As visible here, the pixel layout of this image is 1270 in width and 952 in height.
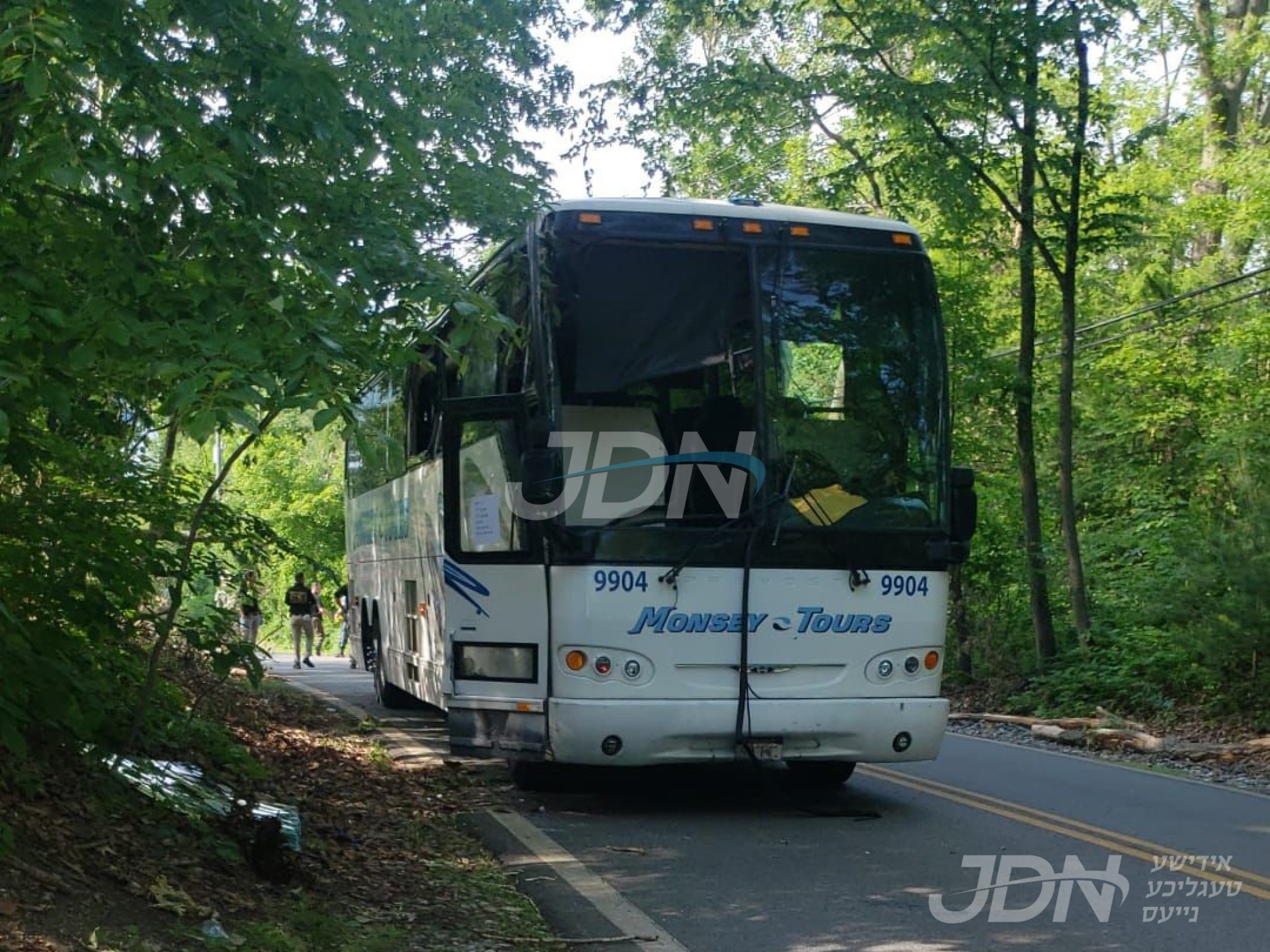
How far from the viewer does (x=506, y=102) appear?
14.6 metres

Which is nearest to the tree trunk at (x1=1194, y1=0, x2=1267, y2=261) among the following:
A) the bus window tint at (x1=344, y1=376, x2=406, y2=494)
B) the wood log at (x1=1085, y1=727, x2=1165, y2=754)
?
the wood log at (x1=1085, y1=727, x2=1165, y2=754)

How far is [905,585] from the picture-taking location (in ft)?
31.0

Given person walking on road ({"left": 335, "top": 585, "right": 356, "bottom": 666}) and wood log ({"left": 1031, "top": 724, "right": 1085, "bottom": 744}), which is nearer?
wood log ({"left": 1031, "top": 724, "right": 1085, "bottom": 744})

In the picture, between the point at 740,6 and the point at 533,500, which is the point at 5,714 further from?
the point at 740,6

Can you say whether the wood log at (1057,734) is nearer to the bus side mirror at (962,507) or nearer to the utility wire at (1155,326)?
the bus side mirror at (962,507)

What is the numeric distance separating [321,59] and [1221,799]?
28.9 feet

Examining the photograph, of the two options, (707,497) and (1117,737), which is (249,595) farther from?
(1117,737)

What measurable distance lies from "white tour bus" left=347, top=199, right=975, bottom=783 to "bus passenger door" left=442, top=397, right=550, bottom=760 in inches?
0.8

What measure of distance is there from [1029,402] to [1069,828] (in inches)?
459

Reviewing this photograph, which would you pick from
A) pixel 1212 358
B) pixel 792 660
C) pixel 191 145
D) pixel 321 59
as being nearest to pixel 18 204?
pixel 191 145

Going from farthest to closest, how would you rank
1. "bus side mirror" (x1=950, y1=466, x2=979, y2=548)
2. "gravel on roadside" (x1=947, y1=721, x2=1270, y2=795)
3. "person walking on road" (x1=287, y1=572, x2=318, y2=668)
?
"person walking on road" (x1=287, y1=572, x2=318, y2=668), "gravel on roadside" (x1=947, y1=721, x2=1270, y2=795), "bus side mirror" (x1=950, y1=466, x2=979, y2=548)
